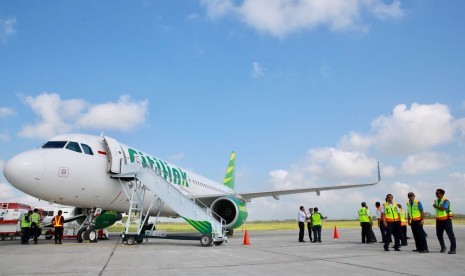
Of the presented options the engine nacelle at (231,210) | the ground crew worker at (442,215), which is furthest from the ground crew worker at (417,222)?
the engine nacelle at (231,210)

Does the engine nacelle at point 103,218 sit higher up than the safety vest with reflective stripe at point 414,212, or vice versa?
the safety vest with reflective stripe at point 414,212

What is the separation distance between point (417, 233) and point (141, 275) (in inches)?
294

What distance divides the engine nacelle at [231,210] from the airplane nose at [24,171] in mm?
7595

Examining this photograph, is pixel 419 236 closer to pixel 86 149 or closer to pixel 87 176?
pixel 87 176

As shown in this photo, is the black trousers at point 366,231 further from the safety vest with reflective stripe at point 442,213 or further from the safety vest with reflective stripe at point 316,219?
the safety vest with reflective stripe at point 442,213

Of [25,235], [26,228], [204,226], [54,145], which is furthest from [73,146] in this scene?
[204,226]

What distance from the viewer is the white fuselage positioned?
10602mm

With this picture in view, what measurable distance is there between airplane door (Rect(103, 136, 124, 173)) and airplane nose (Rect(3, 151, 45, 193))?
2580 mm

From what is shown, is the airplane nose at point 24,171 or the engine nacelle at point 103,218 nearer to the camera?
the airplane nose at point 24,171

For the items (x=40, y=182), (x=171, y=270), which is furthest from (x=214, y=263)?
(x=40, y=182)

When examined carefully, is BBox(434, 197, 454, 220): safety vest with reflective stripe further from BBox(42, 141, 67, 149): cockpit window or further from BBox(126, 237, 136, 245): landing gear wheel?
BBox(42, 141, 67, 149): cockpit window

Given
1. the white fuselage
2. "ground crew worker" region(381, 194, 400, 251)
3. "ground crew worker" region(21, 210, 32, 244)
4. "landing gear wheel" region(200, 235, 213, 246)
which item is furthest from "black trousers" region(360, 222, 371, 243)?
"ground crew worker" region(21, 210, 32, 244)

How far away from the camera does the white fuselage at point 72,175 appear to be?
10.6 m

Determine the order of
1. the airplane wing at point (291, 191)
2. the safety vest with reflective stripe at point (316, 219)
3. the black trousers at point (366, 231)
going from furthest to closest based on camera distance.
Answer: the airplane wing at point (291, 191), the safety vest with reflective stripe at point (316, 219), the black trousers at point (366, 231)
